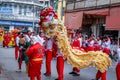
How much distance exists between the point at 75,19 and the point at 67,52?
2231cm

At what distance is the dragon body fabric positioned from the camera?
12617 millimetres

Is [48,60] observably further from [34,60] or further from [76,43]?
[76,43]

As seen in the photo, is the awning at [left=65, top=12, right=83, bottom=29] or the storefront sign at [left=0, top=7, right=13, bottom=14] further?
the storefront sign at [left=0, top=7, right=13, bottom=14]

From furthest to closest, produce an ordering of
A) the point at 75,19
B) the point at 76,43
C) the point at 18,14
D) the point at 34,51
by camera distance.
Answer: the point at 18,14 → the point at 75,19 → the point at 76,43 → the point at 34,51

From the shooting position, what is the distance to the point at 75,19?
114 feet

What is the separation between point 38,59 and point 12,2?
5911cm

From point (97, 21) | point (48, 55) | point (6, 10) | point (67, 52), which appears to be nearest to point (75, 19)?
point (97, 21)

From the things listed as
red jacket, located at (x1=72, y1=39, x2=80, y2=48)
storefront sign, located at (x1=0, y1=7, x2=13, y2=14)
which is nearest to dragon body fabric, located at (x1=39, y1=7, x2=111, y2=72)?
red jacket, located at (x1=72, y1=39, x2=80, y2=48)

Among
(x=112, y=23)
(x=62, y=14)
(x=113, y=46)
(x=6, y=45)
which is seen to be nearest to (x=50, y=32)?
(x=113, y=46)

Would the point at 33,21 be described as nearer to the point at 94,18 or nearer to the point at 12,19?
the point at 12,19

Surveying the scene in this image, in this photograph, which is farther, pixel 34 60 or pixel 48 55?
pixel 48 55

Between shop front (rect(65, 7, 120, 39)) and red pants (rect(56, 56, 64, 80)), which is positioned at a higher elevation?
shop front (rect(65, 7, 120, 39))

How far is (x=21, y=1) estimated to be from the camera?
6981cm

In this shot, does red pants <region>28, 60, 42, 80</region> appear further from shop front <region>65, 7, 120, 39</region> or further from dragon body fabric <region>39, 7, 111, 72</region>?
shop front <region>65, 7, 120, 39</region>
